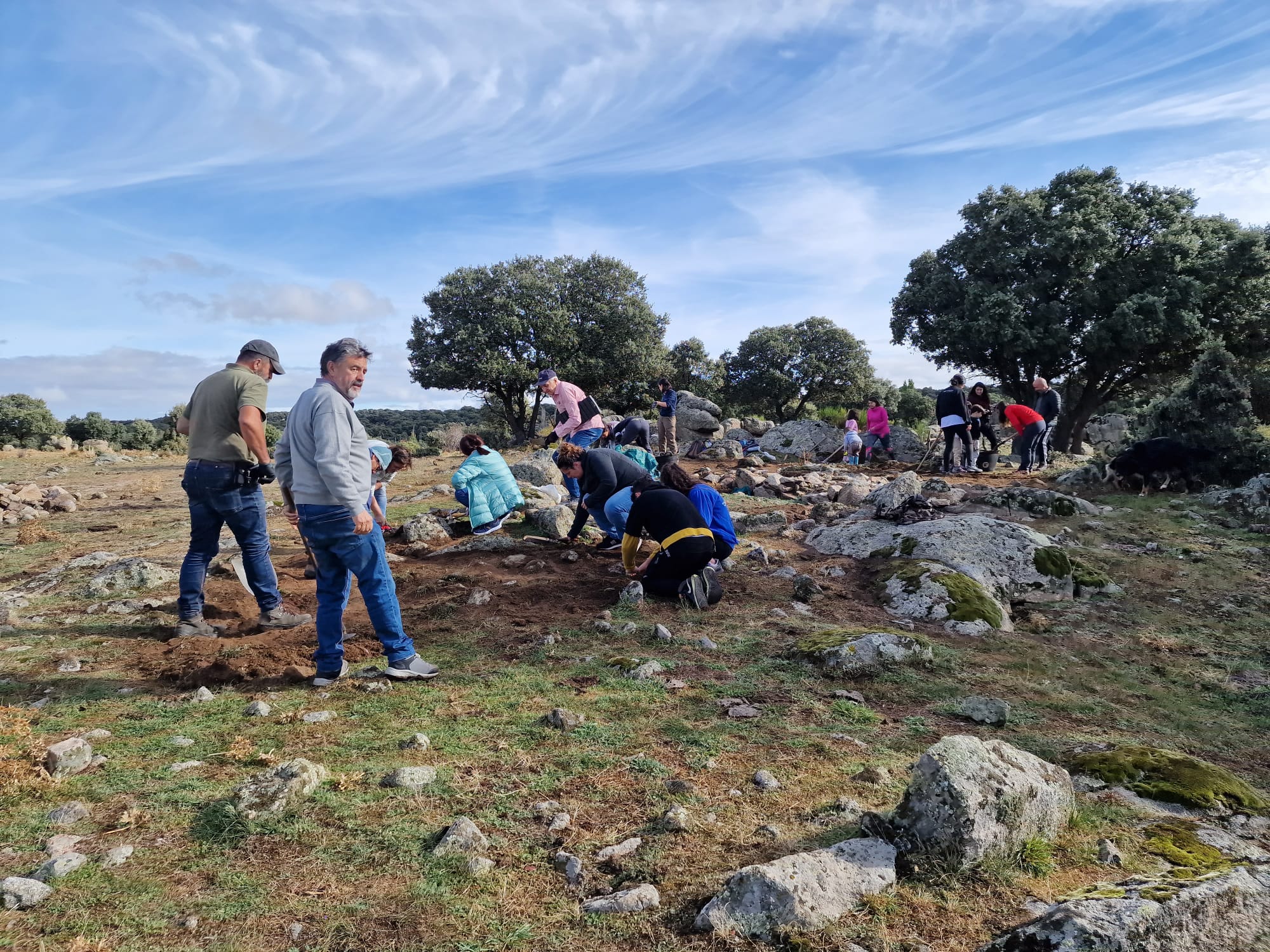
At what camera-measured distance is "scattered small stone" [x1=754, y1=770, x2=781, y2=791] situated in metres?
3.30

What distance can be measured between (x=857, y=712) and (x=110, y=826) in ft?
12.2

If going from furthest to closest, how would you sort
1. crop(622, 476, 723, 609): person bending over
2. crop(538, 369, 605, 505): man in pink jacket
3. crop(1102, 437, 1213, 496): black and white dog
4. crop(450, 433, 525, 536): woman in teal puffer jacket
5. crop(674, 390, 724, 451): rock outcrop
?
crop(674, 390, 724, 451): rock outcrop, crop(1102, 437, 1213, 496): black and white dog, crop(538, 369, 605, 505): man in pink jacket, crop(450, 433, 525, 536): woman in teal puffer jacket, crop(622, 476, 723, 609): person bending over

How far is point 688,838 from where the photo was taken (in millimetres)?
2863

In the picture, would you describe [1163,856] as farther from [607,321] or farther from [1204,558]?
[607,321]

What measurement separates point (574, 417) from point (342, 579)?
5958 millimetres

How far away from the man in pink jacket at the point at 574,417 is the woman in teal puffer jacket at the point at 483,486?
Answer: 1246 mm

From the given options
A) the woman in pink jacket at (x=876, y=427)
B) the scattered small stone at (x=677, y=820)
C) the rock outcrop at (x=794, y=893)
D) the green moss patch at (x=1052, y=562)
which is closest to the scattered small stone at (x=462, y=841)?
the scattered small stone at (x=677, y=820)

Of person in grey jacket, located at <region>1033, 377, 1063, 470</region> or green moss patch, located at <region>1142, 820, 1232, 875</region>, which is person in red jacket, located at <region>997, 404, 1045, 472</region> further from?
green moss patch, located at <region>1142, 820, 1232, 875</region>

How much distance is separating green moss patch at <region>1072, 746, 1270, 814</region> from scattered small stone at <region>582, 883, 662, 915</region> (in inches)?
92.7

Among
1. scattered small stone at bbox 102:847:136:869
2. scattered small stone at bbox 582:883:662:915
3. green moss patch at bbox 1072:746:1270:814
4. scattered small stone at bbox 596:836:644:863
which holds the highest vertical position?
scattered small stone at bbox 102:847:136:869

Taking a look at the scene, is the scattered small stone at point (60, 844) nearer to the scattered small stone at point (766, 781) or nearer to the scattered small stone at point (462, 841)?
the scattered small stone at point (462, 841)

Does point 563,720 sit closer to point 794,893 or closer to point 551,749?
point 551,749

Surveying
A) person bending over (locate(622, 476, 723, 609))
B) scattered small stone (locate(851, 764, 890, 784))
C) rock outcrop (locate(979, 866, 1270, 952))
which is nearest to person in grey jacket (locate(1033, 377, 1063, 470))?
person bending over (locate(622, 476, 723, 609))

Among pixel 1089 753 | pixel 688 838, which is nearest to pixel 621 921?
pixel 688 838
